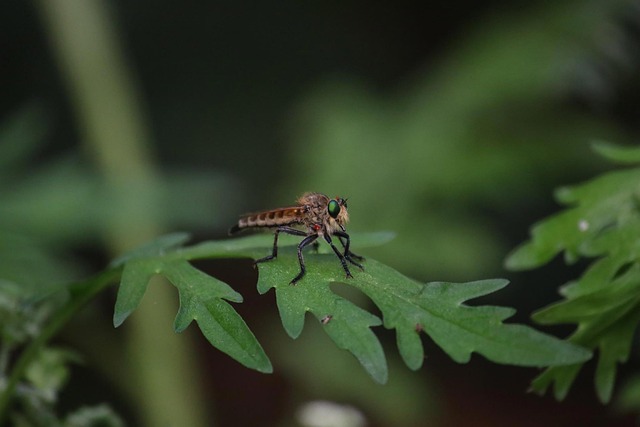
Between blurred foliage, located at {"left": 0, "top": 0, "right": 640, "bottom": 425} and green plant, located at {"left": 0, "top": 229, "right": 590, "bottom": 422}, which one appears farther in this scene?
blurred foliage, located at {"left": 0, "top": 0, "right": 640, "bottom": 425}

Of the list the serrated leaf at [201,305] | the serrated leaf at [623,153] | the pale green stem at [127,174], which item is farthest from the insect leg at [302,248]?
the pale green stem at [127,174]

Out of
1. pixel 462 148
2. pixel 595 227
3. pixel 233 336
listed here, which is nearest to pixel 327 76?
pixel 462 148

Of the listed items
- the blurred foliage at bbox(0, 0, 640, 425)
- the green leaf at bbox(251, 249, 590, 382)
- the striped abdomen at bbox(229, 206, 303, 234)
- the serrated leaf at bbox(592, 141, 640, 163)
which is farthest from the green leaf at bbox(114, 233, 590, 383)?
the blurred foliage at bbox(0, 0, 640, 425)

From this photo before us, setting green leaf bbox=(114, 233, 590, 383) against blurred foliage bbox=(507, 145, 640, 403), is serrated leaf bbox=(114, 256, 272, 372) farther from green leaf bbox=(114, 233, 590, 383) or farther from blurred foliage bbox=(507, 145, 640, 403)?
blurred foliage bbox=(507, 145, 640, 403)

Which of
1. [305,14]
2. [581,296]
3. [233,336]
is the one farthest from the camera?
[305,14]

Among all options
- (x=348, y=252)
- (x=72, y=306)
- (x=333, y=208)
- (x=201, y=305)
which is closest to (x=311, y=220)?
(x=333, y=208)

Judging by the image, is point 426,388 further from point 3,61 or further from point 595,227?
point 3,61

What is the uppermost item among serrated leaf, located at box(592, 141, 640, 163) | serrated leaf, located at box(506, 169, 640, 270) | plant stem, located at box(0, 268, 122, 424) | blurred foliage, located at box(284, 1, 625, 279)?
blurred foliage, located at box(284, 1, 625, 279)

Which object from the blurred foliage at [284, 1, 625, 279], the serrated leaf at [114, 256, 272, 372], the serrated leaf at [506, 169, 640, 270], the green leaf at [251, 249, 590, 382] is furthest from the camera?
the blurred foliage at [284, 1, 625, 279]
